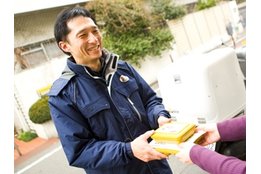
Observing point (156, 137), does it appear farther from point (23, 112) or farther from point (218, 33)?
point (218, 33)

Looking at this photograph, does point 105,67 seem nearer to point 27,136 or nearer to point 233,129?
point 233,129

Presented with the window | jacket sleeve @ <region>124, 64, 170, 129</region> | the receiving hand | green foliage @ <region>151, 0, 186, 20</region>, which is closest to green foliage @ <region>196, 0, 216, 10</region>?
green foliage @ <region>151, 0, 186, 20</region>

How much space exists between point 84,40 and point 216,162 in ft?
2.62

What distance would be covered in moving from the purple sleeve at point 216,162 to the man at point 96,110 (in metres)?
0.22

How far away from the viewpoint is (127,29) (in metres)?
7.10

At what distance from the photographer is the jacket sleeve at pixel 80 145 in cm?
121

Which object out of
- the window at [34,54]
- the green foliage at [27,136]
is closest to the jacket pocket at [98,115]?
the green foliage at [27,136]

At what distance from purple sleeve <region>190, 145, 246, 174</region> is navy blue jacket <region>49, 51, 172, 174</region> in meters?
0.36

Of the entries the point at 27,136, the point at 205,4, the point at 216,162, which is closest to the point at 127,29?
the point at 27,136

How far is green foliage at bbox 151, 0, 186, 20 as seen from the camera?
8.14 m

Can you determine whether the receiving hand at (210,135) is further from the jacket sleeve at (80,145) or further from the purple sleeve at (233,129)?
the jacket sleeve at (80,145)
